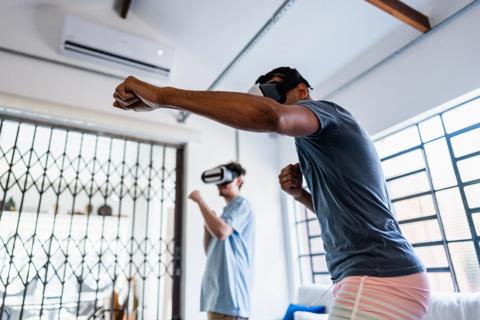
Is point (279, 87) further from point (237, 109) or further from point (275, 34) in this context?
point (275, 34)

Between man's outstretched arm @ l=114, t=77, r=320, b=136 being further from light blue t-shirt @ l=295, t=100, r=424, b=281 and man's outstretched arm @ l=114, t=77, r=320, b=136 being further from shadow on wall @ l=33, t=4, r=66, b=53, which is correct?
shadow on wall @ l=33, t=4, r=66, b=53

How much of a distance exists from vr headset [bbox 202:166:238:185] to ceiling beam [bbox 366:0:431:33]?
1.32m

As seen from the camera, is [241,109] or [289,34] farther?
[289,34]

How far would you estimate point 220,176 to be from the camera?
2055 mm

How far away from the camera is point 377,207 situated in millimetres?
762

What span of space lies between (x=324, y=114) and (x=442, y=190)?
1.70m

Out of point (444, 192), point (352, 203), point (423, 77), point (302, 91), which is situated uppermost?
point (423, 77)

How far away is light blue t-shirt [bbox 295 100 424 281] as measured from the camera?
2.35ft

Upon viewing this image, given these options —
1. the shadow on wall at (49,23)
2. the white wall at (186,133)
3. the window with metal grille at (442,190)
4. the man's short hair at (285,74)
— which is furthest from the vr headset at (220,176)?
the shadow on wall at (49,23)

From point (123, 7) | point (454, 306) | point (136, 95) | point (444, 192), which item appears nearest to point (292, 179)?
point (136, 95)

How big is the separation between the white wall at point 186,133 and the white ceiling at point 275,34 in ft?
0.90

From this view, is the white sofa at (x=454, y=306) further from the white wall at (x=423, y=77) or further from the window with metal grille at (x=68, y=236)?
the window with metal grille at (x=68, y=236)

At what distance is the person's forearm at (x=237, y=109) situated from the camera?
0.65 m

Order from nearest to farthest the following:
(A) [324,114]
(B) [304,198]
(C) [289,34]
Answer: (A) [324,114] → (B) [304,198] → (C) [289,34]
